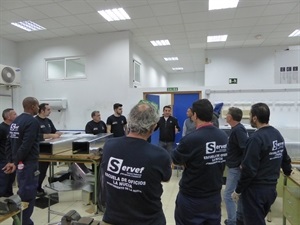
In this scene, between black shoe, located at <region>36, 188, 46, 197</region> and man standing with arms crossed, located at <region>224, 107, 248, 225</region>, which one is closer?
man standing with arms crossed, located at <region>224, 107, 248, 225</region>

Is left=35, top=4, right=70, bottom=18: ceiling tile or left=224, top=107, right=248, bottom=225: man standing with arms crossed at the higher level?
left=35, top=4, right=70, bottom=18: ceiling tile

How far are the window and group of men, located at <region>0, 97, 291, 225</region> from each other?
349 centimetres

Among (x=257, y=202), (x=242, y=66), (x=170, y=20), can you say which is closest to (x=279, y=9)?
(x=170, y=20)

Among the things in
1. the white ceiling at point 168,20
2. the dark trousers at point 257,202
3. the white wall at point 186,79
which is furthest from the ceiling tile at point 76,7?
the white wall at point 186,79

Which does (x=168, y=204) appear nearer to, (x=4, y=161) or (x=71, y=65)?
(x=4, y=161)

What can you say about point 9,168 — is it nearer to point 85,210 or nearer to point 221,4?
point 85,210

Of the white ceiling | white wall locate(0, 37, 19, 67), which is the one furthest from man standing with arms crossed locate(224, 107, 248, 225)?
white wall locate(0, 37, 19, 67)

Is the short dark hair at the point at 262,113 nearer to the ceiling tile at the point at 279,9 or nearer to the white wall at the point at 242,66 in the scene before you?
the ceiling tile at the point at 279,9

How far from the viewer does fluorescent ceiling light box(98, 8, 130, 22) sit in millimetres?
4641

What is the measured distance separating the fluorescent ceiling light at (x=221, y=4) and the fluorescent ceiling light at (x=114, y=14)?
1746 mm

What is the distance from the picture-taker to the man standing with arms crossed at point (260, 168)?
1831 millimetres

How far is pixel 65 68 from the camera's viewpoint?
6363 mm

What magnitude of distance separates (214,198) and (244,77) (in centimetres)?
603

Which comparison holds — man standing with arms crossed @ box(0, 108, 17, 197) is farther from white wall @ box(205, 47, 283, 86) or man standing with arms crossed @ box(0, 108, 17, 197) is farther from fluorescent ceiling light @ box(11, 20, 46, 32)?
white wall @ box(205, 47, 283, 86)
